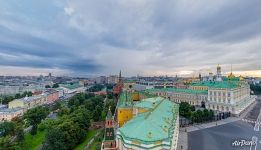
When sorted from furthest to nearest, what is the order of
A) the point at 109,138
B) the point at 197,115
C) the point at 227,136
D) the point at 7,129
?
the point at 197,115
the point at 7,129
the point at 227,136
the point at 109,138

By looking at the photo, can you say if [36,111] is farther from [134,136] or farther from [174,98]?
[174,98]

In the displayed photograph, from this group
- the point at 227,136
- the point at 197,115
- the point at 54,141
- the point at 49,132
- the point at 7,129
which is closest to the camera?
the point at 54,141

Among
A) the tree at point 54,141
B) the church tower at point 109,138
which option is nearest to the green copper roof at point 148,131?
the church tower at point 109,138

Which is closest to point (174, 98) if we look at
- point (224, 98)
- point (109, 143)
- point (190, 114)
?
point (224, 98)

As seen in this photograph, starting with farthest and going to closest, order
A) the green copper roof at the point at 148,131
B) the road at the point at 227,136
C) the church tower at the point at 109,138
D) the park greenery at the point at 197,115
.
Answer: the park greenery at the point at 197,115
the road at the point at 227,136
the church tower at the point at 109,138
the green copper roof at the point at 148,131

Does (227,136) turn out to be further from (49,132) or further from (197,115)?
(49,132)

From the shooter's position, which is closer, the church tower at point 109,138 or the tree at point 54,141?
the church tower at point 109,138

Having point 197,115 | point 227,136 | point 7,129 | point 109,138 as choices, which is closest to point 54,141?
point 109,138

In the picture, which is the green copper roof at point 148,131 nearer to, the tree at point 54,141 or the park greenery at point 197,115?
the tree at point 54,141
